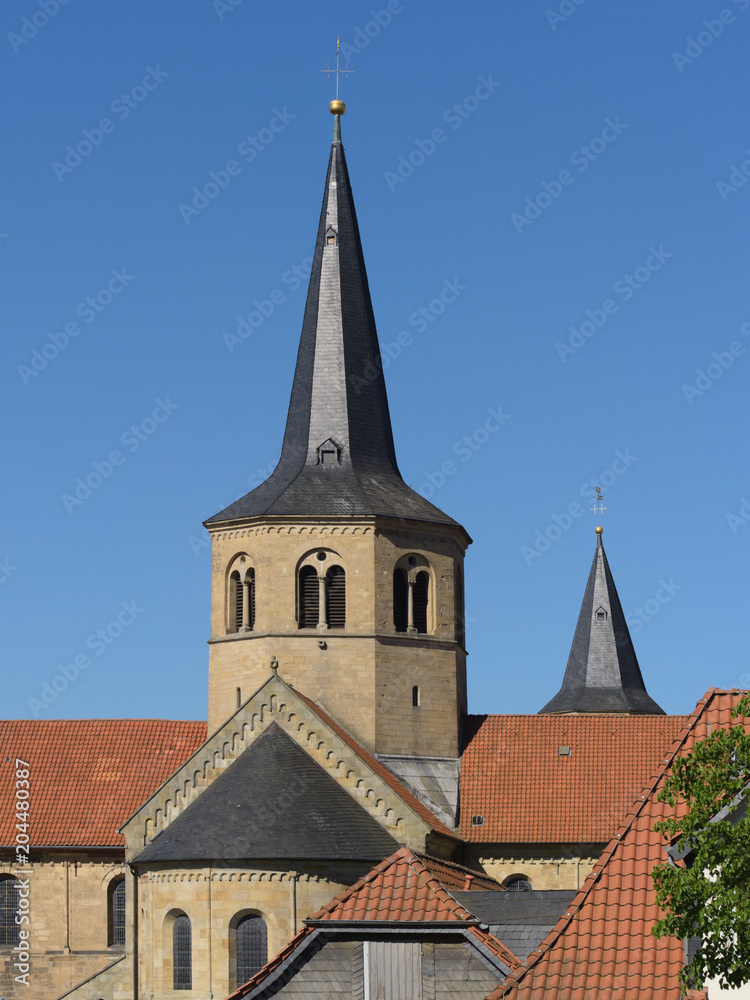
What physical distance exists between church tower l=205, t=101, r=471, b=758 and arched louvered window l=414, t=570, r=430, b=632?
0.08 feet

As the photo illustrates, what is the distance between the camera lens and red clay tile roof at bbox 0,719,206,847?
42625mm

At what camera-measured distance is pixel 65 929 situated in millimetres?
41938

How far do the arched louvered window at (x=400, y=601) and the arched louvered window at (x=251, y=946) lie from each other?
8.57 metres

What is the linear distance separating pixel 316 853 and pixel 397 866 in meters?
10.9

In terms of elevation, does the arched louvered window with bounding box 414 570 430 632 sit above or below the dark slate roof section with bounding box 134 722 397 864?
above

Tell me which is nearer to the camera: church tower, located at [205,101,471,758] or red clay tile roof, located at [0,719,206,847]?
church tower, located at [205,101,471,758]

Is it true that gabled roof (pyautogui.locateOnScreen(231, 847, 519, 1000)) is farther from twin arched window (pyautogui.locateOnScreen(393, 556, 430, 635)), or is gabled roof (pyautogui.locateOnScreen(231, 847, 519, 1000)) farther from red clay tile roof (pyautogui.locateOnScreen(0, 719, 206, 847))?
red clay tile roof (pyautogui.locateOnScreen(0, 719, 206, 847))

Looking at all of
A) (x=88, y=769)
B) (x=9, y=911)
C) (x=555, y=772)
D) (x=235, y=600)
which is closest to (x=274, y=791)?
(x=235, y=600)

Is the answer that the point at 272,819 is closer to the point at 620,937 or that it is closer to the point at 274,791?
the point at 274,791

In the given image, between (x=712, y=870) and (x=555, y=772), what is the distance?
26173 millimetres

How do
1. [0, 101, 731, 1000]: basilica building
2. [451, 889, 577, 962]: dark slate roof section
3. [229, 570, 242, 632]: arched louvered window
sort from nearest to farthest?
1. [451, 889, 577, 962]: dark slate roof section
2. [0, 101, 731, 1000]: basilica building
3. [229, 570, 242, 632]: arched louvered window

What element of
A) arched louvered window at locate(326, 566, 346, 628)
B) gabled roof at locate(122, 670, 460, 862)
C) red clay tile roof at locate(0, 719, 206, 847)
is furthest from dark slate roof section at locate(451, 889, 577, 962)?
red clay tile roof at locate(0, 719, 206, 847)

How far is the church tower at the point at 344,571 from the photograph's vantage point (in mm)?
39875

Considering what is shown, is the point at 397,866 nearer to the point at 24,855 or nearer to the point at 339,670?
the point at 339,670
